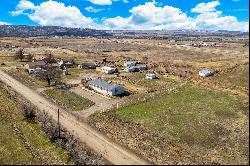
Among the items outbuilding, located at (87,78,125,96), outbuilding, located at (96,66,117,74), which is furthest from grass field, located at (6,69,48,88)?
outbuilding, located at (96,66,117,74)

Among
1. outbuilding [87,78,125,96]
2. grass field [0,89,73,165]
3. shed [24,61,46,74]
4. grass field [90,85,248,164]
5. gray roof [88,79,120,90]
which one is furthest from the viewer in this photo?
shed [24,61,46,74]

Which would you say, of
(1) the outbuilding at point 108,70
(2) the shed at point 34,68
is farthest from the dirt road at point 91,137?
(1) the outbuilding at point 108,70

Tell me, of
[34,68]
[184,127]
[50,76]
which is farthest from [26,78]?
[184,127]

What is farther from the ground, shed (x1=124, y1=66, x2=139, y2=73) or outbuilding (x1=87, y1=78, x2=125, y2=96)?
shed (x1=124, y1=66, x2=139, y2=73)

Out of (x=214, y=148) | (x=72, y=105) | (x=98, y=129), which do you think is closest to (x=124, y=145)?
(x=98, y=129)

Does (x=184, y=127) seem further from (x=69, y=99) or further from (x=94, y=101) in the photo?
(x=69, y=99)

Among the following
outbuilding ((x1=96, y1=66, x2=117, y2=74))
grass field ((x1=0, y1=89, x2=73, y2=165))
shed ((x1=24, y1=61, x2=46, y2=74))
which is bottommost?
grass field ((x1=0, y1=89, x2=73, y2=165))

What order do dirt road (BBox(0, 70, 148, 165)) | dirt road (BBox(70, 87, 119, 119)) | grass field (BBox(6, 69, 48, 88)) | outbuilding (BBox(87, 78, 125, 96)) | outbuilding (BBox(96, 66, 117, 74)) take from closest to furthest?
dirt road (BBox(0, 70, 148, 165)), dirt road (BBox(70, 87, 119, 119)), outbuilding (BBox(87, 78, 125, 96)), grass field (BBox(6, 69, 48, 88)), outbuilding (BBox(96, 66, 117, 74))

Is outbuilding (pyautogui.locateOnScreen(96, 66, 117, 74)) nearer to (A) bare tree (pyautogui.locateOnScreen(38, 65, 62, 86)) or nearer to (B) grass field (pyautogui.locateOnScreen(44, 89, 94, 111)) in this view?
(A) bare tree (pyautogui.locateOnScreen(38, 65, 62, 86))

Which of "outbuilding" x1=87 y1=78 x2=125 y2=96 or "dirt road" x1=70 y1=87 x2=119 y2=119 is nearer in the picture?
"dirt road" x1=70 y1=87 x2=119 y2=119
